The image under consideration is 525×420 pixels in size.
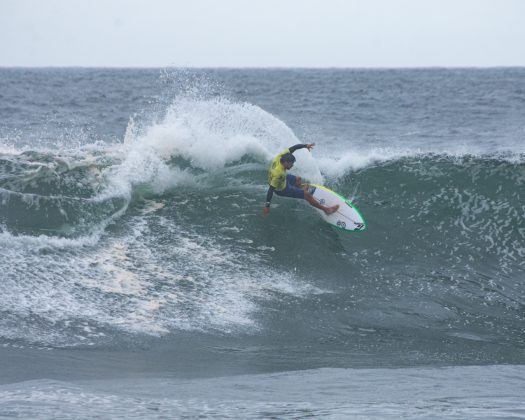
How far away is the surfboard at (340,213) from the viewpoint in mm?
12492

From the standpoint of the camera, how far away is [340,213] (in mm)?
12688

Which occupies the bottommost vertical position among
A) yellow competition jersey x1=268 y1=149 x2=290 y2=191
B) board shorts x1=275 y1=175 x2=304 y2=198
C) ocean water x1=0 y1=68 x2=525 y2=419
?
ocean water x1=0 y1=68 x2=525 y2=419

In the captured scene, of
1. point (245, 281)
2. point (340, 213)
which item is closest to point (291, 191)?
point (340, 213)

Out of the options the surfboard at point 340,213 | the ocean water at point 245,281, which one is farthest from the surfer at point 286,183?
the ocean water at point 245,281

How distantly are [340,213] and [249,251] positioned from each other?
2.20 meters

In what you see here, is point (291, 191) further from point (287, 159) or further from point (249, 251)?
point (249, 251)

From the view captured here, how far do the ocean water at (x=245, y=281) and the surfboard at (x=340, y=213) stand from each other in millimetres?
252

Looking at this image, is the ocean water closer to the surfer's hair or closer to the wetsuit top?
the wetsuit top

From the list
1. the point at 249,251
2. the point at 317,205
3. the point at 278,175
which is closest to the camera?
the point at 249,251

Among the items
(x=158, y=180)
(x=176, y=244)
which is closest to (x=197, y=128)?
(x=158, y=180)

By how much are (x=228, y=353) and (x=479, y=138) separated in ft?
61.4

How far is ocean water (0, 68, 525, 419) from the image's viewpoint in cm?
651

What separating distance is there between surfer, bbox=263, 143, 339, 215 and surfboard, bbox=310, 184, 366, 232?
120 mm

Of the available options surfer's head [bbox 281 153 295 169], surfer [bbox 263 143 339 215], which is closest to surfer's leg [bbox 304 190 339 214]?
surfer [bbox 263 143 339 215]
